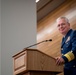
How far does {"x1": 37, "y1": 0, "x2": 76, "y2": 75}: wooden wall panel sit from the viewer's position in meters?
5.08

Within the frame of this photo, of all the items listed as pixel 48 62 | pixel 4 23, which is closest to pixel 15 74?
pixel 48 62

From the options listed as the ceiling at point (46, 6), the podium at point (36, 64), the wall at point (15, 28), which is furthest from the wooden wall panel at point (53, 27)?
the podium at point (36, 64)

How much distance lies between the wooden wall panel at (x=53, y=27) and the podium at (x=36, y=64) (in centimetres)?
251

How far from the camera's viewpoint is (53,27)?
5.66 meters

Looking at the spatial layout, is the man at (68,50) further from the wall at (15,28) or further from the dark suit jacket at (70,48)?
the wall at (15,28)

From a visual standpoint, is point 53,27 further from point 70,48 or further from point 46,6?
point 70,48

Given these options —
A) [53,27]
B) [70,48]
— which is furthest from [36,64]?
[53,27]

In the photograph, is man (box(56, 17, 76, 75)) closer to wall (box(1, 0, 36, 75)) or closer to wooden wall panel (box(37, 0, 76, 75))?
wall (box(1, 0, 36, 75))

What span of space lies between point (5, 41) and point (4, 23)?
9.0 inches

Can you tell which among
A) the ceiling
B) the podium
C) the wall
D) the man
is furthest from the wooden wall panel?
the podium

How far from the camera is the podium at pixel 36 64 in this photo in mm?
2271

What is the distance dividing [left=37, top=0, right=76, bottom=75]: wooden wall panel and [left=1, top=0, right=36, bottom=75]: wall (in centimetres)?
145

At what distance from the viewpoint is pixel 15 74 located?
254 cm

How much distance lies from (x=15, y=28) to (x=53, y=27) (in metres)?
2.28
